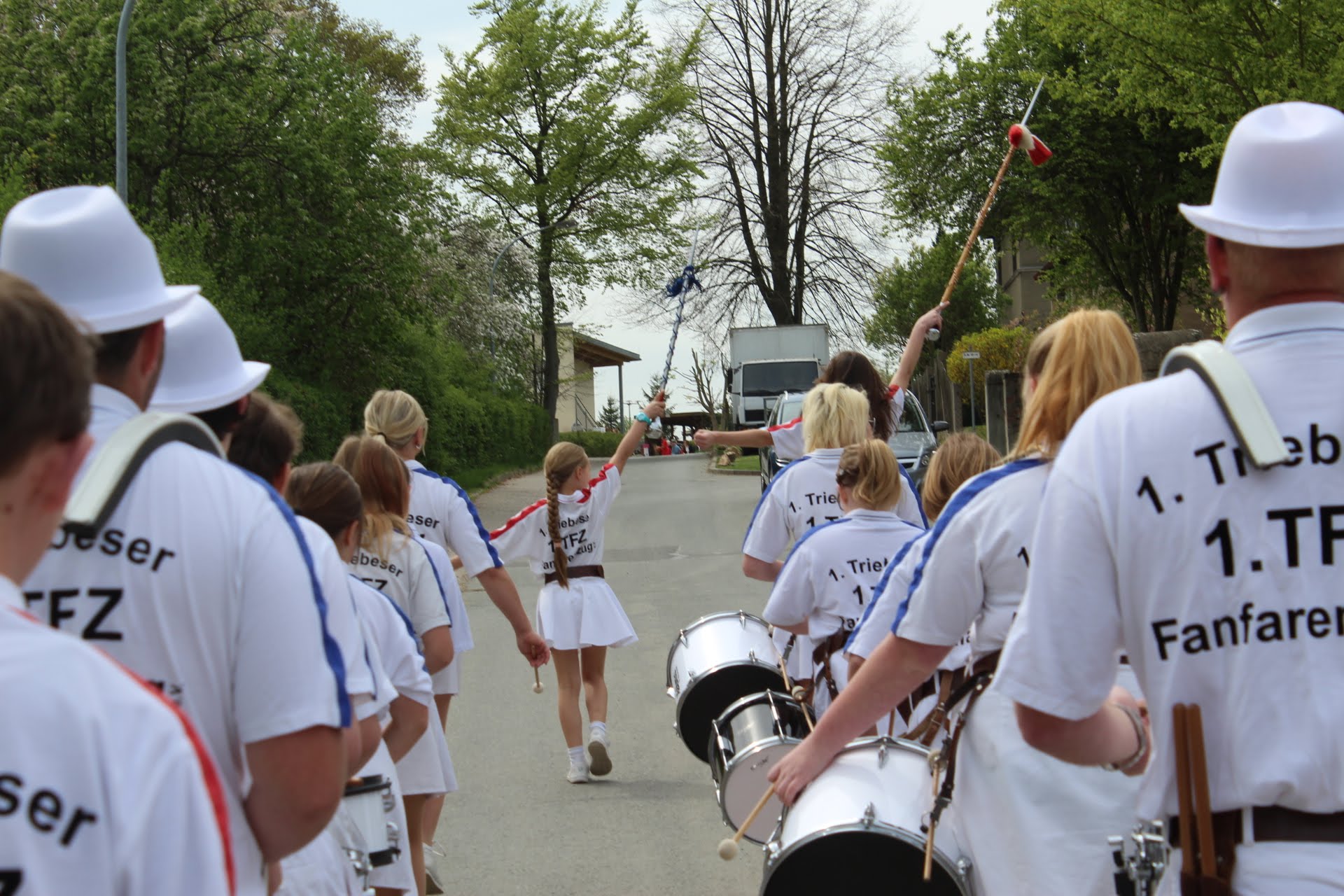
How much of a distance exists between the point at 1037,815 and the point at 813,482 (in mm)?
3272

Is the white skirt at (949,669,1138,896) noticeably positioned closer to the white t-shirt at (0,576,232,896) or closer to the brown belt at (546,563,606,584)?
the white t-shirt at (0,576,232,896)

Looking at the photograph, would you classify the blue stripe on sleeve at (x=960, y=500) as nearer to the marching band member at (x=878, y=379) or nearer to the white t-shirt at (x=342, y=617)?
the white t-shirt at (x=342, y=617)

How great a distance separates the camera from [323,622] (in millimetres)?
2139

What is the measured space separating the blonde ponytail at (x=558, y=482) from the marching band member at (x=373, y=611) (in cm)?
329

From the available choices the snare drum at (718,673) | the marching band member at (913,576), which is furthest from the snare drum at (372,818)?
the snare drum at (718,673)

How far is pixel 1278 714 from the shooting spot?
1.97 meters

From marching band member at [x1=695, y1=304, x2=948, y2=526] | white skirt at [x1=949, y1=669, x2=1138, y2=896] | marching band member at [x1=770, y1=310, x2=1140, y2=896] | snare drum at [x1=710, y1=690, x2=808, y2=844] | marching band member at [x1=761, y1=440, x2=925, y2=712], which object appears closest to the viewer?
white skirt at [x1=949, y1=669, x2=1138, y2=896]

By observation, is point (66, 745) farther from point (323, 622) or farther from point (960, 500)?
point (960, 500)

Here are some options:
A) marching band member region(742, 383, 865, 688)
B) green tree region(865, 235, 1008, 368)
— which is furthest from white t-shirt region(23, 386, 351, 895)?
green tree region(865, 235, 1008, 368)

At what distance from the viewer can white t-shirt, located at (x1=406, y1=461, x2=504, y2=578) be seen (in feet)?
19.5

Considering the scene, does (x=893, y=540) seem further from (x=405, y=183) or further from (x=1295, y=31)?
(x=405, y=183)

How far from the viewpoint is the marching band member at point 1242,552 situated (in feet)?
6.43

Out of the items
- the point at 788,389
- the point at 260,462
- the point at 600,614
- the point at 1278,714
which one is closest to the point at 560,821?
the point at 600,614

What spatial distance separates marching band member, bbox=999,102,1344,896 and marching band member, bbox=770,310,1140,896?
2.41ft
